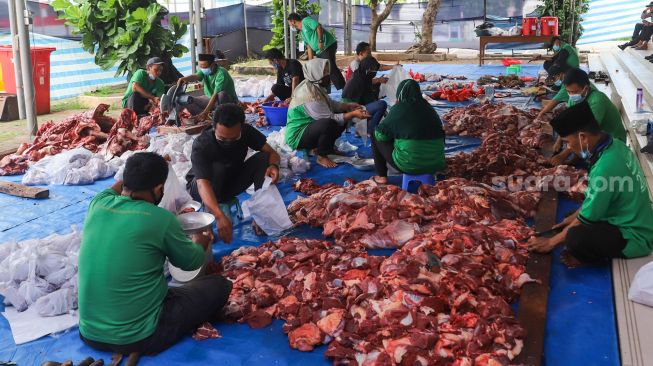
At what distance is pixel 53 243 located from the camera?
4348 millimetres

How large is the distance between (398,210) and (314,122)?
91.9 inches

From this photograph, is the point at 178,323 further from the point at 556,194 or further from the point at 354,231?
the point at 556,194

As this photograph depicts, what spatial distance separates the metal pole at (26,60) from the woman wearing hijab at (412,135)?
540cm

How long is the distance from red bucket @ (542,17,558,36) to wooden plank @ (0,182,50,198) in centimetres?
1509

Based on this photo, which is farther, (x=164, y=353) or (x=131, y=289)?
(x=164, y=353)

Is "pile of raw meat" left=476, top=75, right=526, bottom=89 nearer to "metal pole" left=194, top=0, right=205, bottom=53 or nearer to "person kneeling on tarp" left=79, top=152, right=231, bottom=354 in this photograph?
"metal pole" left=194, top=0, right=205, bottom=53

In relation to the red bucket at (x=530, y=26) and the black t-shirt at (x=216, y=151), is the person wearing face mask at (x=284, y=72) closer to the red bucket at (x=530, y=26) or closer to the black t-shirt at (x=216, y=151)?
the black t-shirt at (x=216, y=151)

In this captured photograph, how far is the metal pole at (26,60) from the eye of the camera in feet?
28.1

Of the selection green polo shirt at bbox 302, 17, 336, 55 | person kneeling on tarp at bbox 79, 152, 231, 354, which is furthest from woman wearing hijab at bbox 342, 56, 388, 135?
person kneeling on tarp at bbox 79, 152, 231, 354

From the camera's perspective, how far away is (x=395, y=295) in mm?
3609

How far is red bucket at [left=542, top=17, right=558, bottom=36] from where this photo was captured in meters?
17.4

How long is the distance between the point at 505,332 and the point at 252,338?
4.60 ft

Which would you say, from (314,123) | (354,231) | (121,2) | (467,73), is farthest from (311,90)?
(467,73)

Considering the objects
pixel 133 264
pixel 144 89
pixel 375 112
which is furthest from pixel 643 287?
pixel 144 89
